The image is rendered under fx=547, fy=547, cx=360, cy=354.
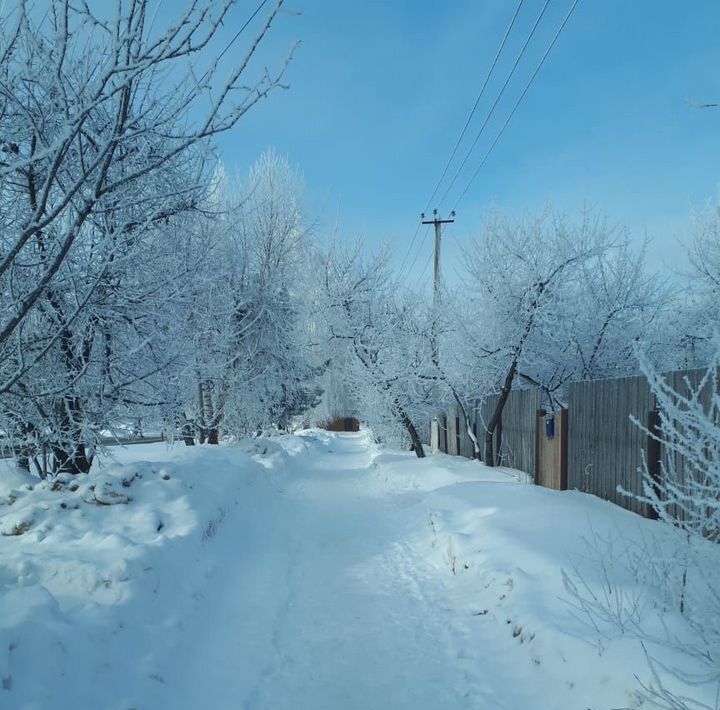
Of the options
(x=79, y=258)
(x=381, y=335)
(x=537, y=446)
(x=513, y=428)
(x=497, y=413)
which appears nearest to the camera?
(x=79, y=258)

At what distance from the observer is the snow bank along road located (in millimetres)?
3248

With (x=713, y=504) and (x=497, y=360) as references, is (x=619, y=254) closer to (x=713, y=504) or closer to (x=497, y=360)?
(x=497, y=360)

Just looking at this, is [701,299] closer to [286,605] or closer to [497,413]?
[497,413]

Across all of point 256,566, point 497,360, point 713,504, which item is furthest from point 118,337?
point 497,360

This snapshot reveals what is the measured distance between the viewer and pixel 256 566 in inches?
248

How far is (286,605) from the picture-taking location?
16.7ft

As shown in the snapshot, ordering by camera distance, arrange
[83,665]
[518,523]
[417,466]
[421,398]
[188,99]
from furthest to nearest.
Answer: [421,398], [417,466], [518,523], [83,665], [188,99]

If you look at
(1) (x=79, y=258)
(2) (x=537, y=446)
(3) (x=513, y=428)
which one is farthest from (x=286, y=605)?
(3) (x=513, y=428)

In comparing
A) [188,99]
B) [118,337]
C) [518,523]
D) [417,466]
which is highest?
[188,99]

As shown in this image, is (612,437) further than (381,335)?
No

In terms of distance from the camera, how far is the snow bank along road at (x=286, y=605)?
3248mm

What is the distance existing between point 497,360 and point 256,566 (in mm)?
7736

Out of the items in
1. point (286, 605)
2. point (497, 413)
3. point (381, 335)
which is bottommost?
point (286, 605)

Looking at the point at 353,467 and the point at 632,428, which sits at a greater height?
the point at 632,428
